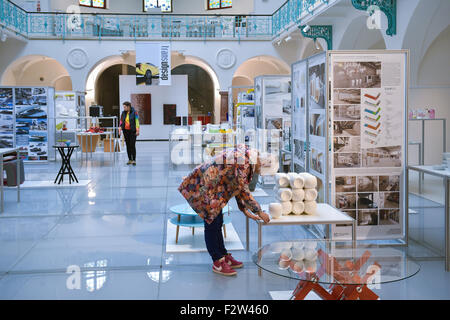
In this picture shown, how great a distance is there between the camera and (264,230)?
6527mm

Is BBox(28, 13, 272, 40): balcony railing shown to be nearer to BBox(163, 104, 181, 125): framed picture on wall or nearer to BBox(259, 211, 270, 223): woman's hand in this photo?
BBox(163, 104, 181, 125): framed picture on wall

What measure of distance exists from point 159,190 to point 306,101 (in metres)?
4.36

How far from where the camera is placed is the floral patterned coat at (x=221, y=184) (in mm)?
4320

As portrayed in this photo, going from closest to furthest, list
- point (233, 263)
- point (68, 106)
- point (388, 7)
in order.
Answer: point (233, 263) → point (388, 7) → point (68, 106)

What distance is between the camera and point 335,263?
329 centimetres

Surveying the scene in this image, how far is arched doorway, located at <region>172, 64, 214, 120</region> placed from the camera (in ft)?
89.8

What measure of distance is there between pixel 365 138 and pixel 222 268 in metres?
2.12

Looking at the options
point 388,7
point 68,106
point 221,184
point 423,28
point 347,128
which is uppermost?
point 388,7

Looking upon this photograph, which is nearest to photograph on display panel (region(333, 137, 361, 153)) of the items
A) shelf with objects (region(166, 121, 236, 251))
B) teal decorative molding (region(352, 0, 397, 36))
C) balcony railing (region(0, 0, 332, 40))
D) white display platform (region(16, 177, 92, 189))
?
shelf with objects (region(166, 121, 236, 251))

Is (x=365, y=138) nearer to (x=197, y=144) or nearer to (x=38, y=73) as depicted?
(x=197, y=144)

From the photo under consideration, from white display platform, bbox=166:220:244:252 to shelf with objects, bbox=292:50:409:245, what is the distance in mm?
1118

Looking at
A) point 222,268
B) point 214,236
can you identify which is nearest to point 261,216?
point 214,236
